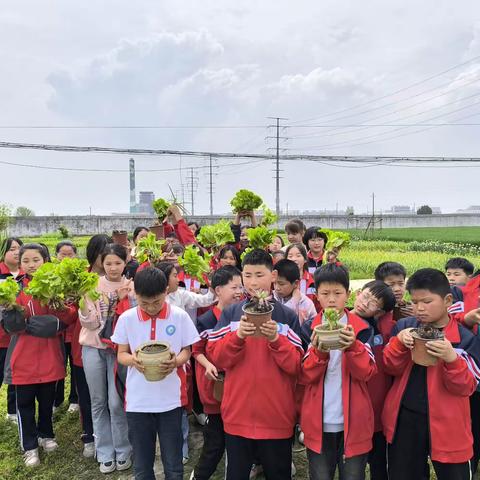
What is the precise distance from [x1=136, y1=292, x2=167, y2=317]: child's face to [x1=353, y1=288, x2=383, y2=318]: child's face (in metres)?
1.51

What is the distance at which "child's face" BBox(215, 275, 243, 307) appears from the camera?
3.45 m

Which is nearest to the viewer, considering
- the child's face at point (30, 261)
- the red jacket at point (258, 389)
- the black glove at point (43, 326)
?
→ the red jacket at point (258, 389)

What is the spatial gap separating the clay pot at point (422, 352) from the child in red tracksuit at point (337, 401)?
1.00ft

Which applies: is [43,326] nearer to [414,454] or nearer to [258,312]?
[258,312]

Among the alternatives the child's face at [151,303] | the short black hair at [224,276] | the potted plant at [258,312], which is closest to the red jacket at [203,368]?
the short black hair at [224,276]

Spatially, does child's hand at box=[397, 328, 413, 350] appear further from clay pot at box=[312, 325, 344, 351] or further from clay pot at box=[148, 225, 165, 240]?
clay pot at box=[148, 225, 165, 240]

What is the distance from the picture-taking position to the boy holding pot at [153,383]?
3111 mm

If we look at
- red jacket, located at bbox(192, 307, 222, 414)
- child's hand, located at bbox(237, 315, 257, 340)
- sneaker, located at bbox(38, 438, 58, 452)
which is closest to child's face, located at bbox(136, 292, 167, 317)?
red jacket, located at bbox(192, 307, 222, 414)

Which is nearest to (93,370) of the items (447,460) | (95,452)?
(95,452)

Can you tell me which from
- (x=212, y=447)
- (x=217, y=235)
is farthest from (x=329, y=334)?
(x=217, y=235)

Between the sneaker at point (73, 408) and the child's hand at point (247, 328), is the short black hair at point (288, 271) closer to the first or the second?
the child's hand at point (247, 328)

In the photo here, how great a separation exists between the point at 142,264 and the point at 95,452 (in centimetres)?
195

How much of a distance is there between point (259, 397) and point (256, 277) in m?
0.86

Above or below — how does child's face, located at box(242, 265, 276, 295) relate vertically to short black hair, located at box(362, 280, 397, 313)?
above
